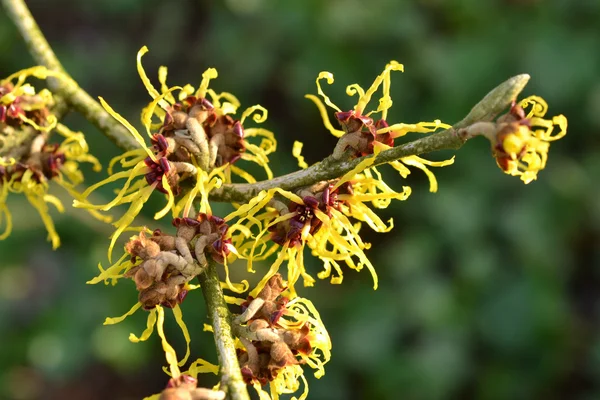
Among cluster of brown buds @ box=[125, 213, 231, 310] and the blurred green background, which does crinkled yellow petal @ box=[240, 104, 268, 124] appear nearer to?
cluster of brown buds @ box=[125, 213, 231, 310]

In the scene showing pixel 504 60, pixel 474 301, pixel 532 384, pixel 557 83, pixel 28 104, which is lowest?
pixel 532 384

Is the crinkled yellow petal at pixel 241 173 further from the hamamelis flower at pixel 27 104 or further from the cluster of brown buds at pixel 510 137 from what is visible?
the cluster of brown buds at pixel 510 137

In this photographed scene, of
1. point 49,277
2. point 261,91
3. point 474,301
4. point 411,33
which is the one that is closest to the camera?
point 474,301

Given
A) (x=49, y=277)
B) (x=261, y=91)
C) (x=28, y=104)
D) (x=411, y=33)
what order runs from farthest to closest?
1. (x=49, y=277)
2. (x=261, y=91)
3. (x=411, y=33)
4. (x=28, y=104)

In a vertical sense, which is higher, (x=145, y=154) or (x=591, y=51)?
(x=591, y=51)

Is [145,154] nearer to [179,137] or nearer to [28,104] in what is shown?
[179,137]

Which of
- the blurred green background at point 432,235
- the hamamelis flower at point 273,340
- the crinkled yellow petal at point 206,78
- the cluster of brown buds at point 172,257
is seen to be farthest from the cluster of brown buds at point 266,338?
the blurred green background at point 432,235

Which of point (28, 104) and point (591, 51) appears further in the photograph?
point (591, 51)

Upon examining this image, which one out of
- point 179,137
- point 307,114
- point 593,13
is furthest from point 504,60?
point 179,137
